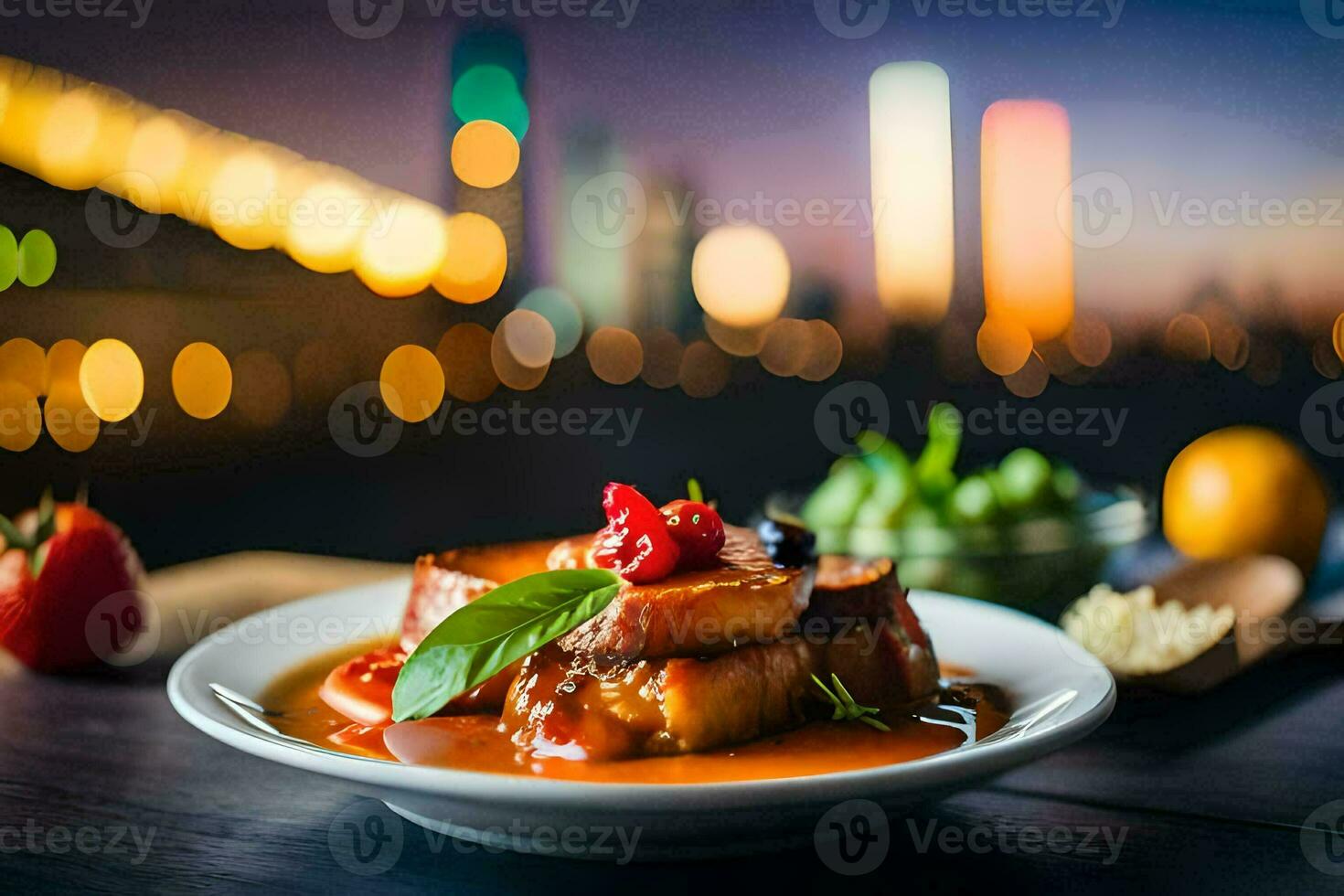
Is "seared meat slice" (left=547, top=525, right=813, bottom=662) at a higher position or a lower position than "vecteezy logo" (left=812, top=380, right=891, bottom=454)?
higher

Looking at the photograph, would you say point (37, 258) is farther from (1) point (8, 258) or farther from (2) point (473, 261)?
(2) point (473, 261)

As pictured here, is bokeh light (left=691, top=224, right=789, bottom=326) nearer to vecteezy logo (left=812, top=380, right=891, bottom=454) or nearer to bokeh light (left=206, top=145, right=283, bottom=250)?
vecteezy logo (left=812, top=380, right=891, bottom=454)

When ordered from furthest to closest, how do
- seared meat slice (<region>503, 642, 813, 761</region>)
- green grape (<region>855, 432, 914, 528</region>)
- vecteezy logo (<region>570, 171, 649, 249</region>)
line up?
vecteezy logo (<region>570, 171, 649, 249</region>) → green grape (<region>855, 432, 914, 528</region>) → seared meat slice (<region>503, 642, 813, 761</region>)

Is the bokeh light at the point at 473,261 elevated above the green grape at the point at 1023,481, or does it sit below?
above

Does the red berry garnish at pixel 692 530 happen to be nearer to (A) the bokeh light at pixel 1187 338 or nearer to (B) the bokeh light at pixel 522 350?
(A) the bokeh light at pixel 1187 338

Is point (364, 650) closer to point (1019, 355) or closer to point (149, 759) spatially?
point (149, 759)
